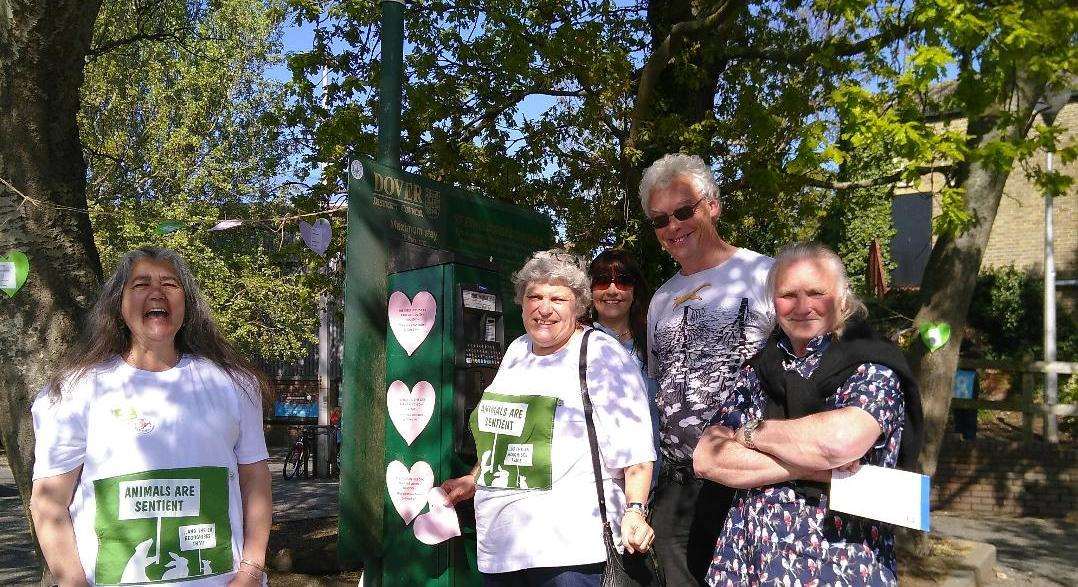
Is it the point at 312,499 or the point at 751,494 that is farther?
the point at 312,499

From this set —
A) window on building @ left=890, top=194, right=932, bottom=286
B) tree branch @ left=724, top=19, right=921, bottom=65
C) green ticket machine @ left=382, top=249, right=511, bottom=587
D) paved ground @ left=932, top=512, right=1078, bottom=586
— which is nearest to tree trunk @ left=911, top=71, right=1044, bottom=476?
tree branch @ left=724, top=19, right=921, bottom=65

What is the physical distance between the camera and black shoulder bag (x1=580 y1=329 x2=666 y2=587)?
2.88m

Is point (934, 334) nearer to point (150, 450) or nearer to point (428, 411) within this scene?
point (428, 411)

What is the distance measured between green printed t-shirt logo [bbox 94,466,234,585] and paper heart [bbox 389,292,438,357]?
1.83 meters

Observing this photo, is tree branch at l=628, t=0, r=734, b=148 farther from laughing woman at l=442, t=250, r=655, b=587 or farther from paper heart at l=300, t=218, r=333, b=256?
laughing woman at l=442, t=250, r=655, b=587

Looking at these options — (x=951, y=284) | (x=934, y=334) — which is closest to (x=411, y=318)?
(x=934, y=334)

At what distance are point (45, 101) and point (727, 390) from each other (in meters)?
4.11

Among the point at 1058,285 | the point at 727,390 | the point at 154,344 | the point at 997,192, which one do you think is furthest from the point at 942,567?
the point at 1058,285

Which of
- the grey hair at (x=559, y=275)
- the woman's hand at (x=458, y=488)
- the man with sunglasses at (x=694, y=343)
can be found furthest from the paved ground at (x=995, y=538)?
the man with sunglasses at (x=694, y=343)

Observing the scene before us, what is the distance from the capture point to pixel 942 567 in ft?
24.5

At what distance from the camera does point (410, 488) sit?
4285mm

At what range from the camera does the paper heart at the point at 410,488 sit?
13.9ft

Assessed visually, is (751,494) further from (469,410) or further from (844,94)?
(844,94)

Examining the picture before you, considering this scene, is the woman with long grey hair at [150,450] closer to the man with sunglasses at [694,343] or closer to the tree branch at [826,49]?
the man with sunglasses at [694,343]
